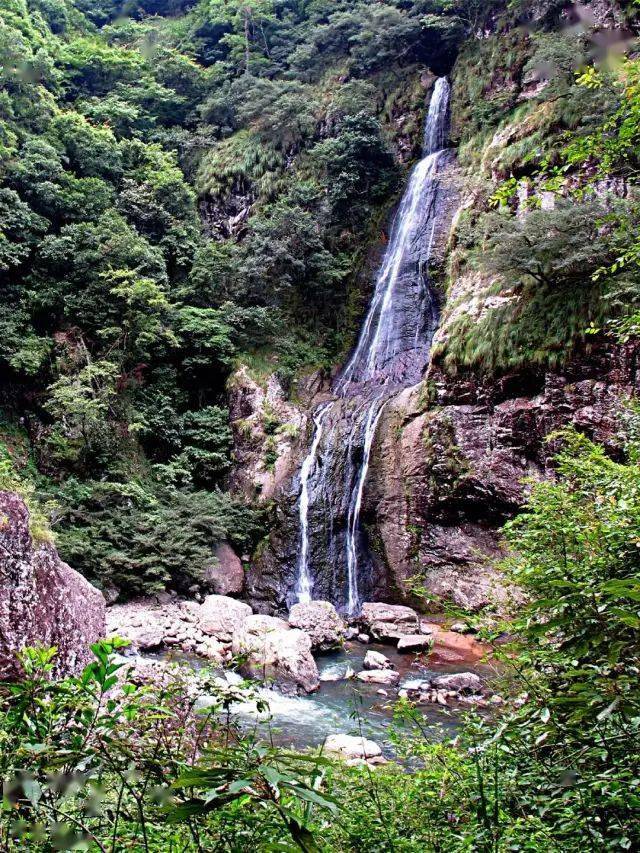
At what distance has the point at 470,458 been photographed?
34.3 ft

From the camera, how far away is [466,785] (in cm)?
220

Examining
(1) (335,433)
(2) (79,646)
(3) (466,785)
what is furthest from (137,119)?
(3) (466,785)

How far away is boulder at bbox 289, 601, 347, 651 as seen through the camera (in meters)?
8.50

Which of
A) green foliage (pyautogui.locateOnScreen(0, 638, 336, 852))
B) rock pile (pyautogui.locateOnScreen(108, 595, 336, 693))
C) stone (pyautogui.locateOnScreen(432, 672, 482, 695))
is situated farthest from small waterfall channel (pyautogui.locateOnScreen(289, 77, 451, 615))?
green foliage (pyautogui.locateOnScreen(0, 638, 336, 852))

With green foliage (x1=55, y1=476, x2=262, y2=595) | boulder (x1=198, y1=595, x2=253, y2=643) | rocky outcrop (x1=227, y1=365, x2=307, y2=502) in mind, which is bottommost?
boulder (x1=198, y1=595, x2=253, y2=643)

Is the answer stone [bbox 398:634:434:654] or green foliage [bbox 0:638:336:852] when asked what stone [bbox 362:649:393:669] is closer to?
stone [bbox 398:634:434:654]

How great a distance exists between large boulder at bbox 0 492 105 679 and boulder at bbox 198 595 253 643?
3.84 meters

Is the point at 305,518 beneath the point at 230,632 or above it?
above

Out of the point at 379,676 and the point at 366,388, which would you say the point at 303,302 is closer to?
the point at 366,388

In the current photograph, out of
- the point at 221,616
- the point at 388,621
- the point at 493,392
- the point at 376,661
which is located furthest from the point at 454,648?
the point at 493,392

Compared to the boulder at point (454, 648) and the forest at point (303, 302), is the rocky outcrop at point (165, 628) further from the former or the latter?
the boulder at point (454, 648)

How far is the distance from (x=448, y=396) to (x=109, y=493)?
25.0 feet

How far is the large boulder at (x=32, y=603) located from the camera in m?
4.13

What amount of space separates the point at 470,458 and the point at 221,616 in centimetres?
562
